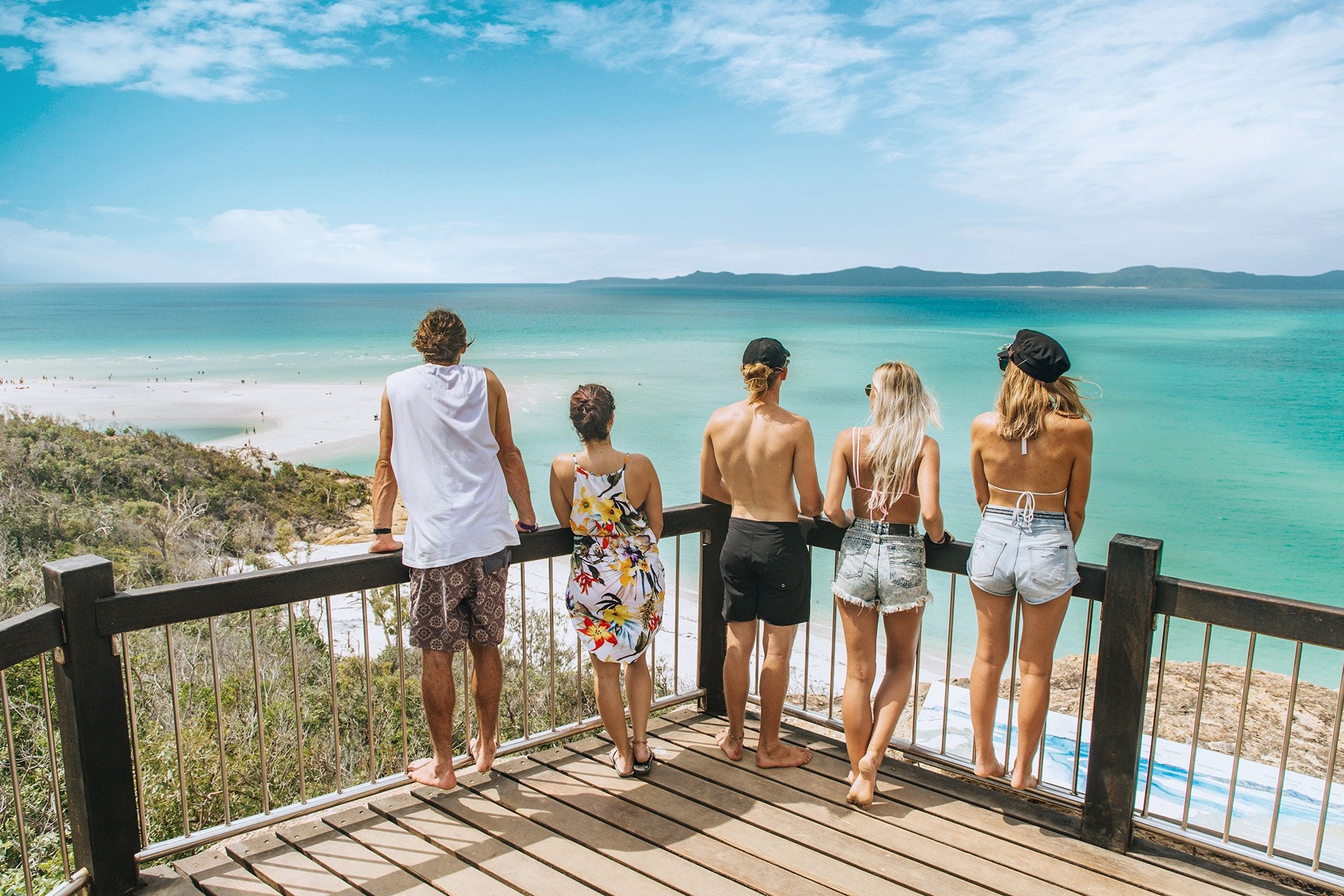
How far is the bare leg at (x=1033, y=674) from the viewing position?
2764 mm

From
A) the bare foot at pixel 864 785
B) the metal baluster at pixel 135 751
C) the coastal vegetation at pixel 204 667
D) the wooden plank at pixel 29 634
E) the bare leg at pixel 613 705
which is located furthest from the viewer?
the coastal vegetation at pixel 204 667

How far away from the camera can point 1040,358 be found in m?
2.70

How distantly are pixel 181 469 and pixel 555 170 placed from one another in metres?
103

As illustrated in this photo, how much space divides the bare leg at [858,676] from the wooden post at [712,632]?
0.75 meters

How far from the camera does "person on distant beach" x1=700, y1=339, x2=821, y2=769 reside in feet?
9.93

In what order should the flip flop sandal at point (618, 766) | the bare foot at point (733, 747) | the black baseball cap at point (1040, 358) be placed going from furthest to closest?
the bare foot at point (733, 747) < the flip flop sandal at point (618, 766) < the black baseball cap at point (1040, 358)

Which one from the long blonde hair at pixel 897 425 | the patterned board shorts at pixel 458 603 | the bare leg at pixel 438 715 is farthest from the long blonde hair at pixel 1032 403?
the bare leg at pixel 438 715

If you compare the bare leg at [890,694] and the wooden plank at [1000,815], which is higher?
the bare leg at [890,694]

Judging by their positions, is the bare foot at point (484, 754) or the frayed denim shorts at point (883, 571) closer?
the frayed denim shorts at point (883, 571)

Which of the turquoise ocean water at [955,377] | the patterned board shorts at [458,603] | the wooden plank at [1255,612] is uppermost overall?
the wooden plank at [1255,612]

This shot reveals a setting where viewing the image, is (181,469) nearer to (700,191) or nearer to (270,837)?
(270,837)

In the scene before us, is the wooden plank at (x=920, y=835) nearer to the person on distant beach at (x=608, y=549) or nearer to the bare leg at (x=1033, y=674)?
the bare leg at (x=1033, y=674)

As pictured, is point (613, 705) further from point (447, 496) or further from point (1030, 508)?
point (1030, 508)

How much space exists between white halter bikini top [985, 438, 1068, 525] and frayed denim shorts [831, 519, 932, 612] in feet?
1.15
